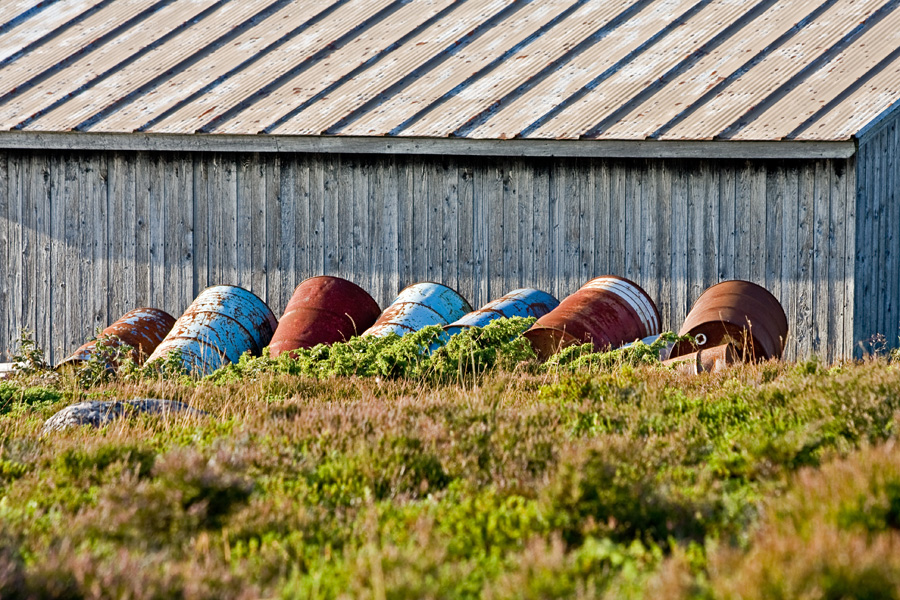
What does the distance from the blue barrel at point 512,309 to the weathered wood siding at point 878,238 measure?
3.39 meters

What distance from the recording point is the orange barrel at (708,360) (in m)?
6.75

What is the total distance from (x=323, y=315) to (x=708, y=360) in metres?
3.85

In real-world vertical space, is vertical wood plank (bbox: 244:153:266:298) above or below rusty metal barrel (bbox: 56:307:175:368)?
above

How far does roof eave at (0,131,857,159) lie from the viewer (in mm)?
9086

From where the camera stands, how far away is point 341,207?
34.9 ft

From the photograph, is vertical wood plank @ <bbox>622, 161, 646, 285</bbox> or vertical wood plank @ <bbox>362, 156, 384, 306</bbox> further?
vertical wood plank @ <bbox>362, 156, 384, 306</bbox>

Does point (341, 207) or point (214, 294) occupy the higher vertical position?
point (341, 207)

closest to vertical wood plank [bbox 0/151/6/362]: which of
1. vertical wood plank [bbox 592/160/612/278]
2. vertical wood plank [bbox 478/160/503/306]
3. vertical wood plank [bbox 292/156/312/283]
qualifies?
vertical wood plank [bbox 292/156/312/283]

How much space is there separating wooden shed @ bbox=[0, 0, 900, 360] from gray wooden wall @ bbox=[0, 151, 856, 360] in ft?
0.09

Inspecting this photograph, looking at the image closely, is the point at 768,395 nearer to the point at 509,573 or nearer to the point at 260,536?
the point at 509,573

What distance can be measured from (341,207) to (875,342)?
249 inches

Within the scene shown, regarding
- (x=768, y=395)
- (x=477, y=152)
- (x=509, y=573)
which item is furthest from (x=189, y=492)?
(x=477, y=152)

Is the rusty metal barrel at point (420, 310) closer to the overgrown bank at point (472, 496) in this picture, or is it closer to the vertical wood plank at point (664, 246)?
the vertical wood plank at point (664, 246)

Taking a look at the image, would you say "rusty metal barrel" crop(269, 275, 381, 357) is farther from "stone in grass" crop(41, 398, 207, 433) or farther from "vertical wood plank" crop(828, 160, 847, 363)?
"vertical wood plank" crop(828, 160, 847, 363)
